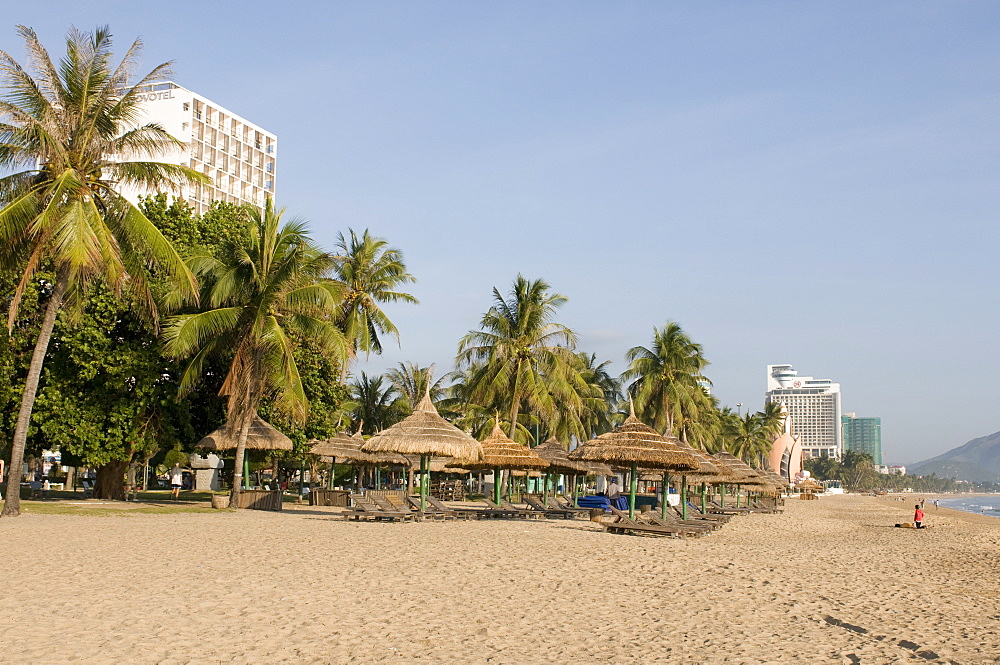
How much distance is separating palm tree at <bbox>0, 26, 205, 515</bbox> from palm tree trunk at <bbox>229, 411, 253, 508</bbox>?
199 inches

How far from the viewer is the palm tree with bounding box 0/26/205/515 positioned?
18.2 metres

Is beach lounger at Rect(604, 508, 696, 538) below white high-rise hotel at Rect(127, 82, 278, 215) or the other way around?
below

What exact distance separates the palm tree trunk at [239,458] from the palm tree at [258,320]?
0.02m

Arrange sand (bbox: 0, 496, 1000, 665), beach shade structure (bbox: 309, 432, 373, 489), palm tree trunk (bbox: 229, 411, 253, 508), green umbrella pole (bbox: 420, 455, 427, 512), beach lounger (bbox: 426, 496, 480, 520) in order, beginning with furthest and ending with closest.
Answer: beach shade structure (bbox: 309, 432, 373, 489) → palm tree trunk (bbox: 229, 411, 253, 508) → green umbrella pole (bbox: 420, 455, 427, 512) → beach lounger (bbox: 426, 496, 480, 520) → sand (bbox: 0, 496, 1000, 665)

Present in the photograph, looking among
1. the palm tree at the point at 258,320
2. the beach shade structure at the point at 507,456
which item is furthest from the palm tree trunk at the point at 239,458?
the beach shade structure at the point at 507,456

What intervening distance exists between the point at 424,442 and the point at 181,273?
6.76 m

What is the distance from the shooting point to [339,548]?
13.9 meters

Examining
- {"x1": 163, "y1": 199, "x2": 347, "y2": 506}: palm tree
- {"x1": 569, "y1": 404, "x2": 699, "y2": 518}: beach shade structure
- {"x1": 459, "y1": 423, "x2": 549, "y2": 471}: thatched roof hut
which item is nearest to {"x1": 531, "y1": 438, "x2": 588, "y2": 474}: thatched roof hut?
{"x1": 459, "y1": 423, "x2": 549, "y2": 471}: thatched roof hut

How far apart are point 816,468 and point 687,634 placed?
19341 centimetres

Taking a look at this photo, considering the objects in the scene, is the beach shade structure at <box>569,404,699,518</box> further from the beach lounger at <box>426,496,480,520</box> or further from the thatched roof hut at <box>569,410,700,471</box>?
the beach lounger at <box>426,496,480,520</box>

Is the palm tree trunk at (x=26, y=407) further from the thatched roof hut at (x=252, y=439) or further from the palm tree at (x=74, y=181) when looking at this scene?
the thatched roof hut at (x=252, y=439)

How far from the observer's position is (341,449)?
28.7 meters

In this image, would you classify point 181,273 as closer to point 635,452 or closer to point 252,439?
point 252,439

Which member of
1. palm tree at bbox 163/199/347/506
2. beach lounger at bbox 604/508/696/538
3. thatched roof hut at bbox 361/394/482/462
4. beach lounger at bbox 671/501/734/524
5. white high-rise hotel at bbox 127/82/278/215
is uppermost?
white high-rise hotel at bbox 127/82/278/215
